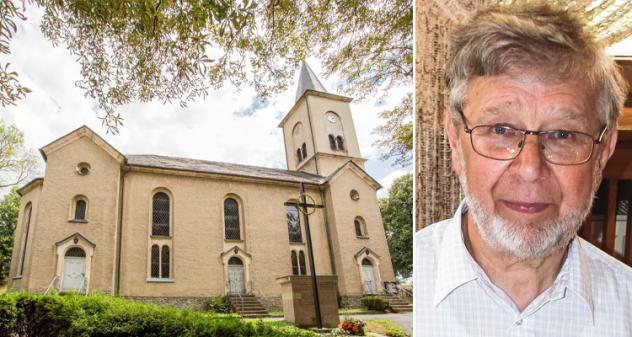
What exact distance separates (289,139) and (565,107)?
3626 mm

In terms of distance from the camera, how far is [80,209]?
3.58 m

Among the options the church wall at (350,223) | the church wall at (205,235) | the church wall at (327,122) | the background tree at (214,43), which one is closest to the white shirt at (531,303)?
the background tree at (214,43)

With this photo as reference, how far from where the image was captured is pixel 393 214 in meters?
2.83

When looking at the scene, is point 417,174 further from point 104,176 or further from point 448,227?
point 104,176

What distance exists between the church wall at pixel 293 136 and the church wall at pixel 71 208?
5.43ft

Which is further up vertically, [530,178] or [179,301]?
[179,301]

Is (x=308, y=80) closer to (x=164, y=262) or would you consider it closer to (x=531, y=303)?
(x=164, y=262)

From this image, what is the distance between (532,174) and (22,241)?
367 centimetres

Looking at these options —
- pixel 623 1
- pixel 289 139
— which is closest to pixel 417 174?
pixel 623 1

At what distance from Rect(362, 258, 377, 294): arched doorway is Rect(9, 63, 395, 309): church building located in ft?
0.04

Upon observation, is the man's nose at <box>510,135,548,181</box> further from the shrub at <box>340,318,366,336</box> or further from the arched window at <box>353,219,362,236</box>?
the arched window at <box>353,219,362,236</box>

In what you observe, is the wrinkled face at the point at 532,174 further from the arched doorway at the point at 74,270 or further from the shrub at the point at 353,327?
the arched doorway at the point at 74,270

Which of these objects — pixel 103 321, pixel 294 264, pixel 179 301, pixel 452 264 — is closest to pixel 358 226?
pixel 294 264

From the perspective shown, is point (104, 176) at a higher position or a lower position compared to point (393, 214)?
higher
